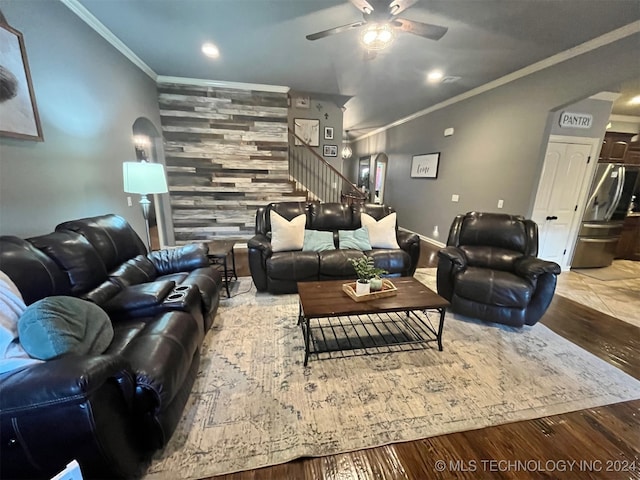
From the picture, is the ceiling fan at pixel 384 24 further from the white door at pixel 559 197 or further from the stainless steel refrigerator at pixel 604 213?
the stainless steel refrigerator at pixel 604 213

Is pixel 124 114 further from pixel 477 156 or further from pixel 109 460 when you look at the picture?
pixel 477 156

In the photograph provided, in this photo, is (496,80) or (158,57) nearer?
(158,57)

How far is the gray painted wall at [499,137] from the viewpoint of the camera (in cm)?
283

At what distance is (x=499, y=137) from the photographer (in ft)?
13.1

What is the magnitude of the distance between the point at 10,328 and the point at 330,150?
17.4 feet

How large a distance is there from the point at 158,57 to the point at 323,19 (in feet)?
7.99

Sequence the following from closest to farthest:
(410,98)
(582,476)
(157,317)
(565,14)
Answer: (582,476) < (157,317) < (565,14) < (410,98)

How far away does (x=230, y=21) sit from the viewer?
2621 mm

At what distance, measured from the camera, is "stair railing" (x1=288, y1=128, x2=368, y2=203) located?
17.7 feet

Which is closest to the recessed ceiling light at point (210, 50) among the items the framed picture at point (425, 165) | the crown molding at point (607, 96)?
the framed picture at point (425, 165)

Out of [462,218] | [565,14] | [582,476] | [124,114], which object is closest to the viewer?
[582,476]

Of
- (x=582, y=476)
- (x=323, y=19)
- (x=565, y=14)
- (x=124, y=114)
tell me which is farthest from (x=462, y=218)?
(x=124, y=114)

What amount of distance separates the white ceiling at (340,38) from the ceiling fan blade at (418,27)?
28cm

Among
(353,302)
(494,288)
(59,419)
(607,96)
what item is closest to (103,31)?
(59,419)
